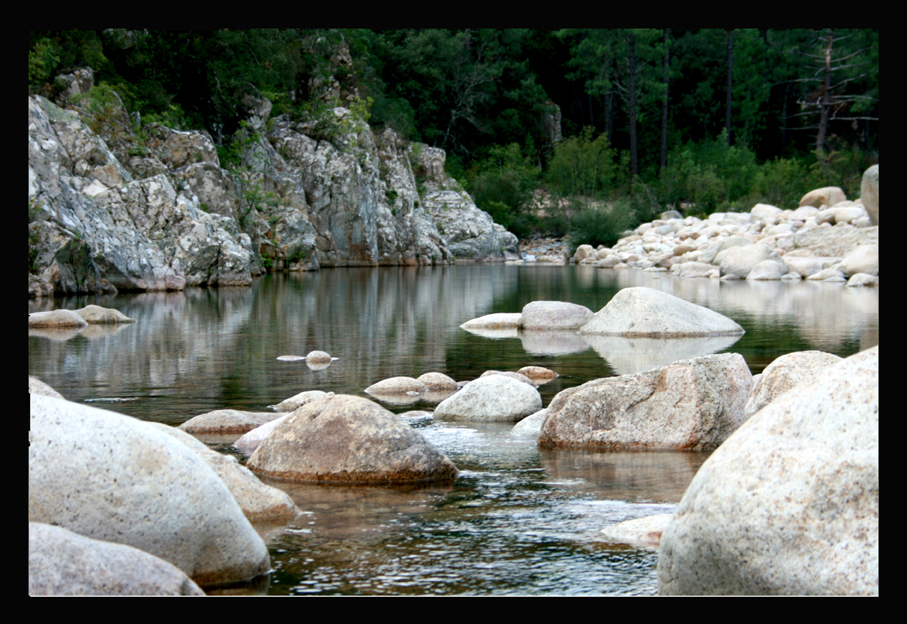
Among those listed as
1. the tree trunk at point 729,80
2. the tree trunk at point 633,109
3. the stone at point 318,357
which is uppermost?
the tree trunk at point 729,80

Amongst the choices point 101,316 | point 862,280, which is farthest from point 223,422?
point 862,280

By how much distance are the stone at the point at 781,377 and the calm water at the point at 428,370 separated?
80cm

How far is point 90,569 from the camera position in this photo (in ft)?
9.69

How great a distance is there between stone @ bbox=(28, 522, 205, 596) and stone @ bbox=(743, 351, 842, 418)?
457cm

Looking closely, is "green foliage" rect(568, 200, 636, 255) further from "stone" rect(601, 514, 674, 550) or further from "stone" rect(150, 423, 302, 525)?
"stone" rect(601, 514, 674, 550)

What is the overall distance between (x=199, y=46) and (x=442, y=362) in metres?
25.7

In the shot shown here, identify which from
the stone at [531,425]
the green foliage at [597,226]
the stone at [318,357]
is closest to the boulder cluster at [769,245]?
the green foliage at [597,226]

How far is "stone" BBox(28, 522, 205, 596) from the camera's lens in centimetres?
286

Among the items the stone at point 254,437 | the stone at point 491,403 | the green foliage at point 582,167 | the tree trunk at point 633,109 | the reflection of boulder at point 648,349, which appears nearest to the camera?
the stone at point 254,437

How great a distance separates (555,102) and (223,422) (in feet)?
96.2

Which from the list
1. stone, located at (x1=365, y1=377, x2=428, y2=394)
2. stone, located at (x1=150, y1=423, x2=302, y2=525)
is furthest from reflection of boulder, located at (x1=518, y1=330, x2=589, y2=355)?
stone, located at (x1=150, y1=423, x2=302, y2=525)

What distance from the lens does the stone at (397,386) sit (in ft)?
29.0

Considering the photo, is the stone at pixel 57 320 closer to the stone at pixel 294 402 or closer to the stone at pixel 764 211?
the stone at pixel 294 402

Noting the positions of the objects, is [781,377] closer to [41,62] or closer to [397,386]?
[397,386]
